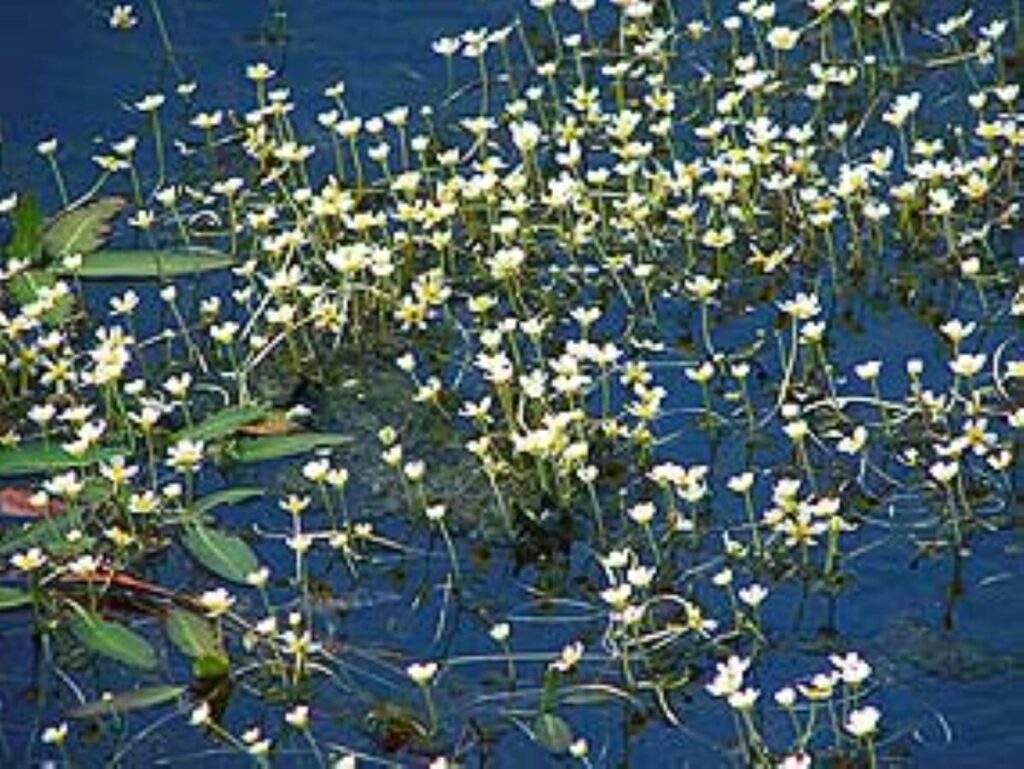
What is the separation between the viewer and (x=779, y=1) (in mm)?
4508

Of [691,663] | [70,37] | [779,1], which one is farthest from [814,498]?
[70,37]

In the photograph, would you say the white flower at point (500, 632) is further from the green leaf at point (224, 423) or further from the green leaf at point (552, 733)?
the green leaf at point (224, 423)

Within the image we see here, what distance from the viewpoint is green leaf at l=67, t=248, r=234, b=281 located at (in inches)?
148

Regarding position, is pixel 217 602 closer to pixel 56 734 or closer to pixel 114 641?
pixel 114 641

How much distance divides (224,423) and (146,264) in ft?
1.81

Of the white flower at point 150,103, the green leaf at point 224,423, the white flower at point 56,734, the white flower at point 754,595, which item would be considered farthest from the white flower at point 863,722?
the white flower at point 150,103

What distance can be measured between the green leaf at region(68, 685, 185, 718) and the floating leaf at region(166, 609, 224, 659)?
0.06 m

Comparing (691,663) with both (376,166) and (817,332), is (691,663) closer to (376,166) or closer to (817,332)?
(817,332)

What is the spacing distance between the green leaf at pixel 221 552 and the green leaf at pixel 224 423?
0.58 feet

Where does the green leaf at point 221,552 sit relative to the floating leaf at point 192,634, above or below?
above

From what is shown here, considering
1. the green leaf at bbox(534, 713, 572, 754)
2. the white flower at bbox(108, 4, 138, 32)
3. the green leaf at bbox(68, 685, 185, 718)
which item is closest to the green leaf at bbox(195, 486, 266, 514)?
the green leaf at bbox(68, 685, 185, 718)

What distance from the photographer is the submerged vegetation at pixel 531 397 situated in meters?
2.91

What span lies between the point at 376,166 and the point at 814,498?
124 cm

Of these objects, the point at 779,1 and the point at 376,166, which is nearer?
the point at 376,166
